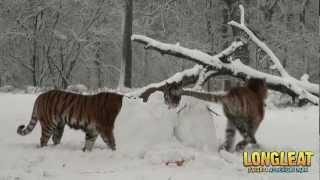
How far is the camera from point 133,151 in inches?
336

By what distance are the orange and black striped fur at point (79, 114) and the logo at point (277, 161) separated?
2.20m

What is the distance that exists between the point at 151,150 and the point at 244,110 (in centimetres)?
153

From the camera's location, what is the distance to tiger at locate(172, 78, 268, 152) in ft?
27.6

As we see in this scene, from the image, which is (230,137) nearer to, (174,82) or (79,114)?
(174,82)

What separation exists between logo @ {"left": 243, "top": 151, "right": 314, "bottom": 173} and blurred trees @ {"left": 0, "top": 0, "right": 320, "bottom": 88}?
13.8 metres

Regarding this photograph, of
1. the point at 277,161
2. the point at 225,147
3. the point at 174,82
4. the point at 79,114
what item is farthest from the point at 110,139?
the point at 277,161

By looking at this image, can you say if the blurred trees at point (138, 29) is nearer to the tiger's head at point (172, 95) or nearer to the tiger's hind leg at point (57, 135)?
the tiger's head at point (172, 95)

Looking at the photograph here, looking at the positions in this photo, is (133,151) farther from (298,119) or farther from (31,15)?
(31,15)

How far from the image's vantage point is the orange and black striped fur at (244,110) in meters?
8.41

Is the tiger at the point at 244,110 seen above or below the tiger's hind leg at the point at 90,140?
above

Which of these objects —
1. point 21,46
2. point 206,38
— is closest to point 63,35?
point 21,46

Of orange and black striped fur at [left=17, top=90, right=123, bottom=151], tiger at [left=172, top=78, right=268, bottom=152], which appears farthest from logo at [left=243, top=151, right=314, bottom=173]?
orange and black striped fur at [left=17, top=90, right=123, bottom=151]

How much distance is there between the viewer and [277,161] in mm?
7855

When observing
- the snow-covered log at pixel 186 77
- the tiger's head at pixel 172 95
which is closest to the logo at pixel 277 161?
the tiger's head at pixel 172 95
